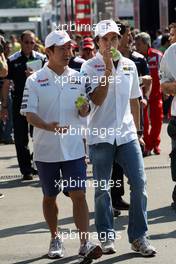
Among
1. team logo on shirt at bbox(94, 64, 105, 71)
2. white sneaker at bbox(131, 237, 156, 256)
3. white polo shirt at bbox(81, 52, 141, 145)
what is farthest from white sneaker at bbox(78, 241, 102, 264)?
team logo on shirt at bbox(94, 64, 105, 71)

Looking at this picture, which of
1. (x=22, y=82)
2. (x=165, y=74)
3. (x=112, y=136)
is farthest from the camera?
(x=22, y=82)

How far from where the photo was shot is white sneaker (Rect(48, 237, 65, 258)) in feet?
22.2

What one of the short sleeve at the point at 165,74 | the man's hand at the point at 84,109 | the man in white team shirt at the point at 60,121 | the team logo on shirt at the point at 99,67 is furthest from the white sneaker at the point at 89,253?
the short sleeve at the point at 165,74

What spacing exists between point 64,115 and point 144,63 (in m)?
3.60

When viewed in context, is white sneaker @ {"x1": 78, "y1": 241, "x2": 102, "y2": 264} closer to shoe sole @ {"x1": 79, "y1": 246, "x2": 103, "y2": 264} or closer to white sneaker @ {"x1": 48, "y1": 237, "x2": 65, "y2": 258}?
shoe sole @ {"x1": 79, "y1": 246, "x2": 103, "y2": 264}

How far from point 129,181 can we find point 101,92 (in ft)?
2.62

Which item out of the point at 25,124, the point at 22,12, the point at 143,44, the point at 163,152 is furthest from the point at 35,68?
the point at 22,12

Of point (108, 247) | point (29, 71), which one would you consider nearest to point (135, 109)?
point (108, 247)

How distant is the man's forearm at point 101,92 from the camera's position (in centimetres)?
651

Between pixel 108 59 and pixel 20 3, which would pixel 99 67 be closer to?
pixel 108 59

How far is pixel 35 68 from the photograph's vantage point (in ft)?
34.3

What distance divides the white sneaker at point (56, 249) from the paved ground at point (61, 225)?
2.4 inches

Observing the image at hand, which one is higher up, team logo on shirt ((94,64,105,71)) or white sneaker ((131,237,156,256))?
team logo on shirt ((94,64,105,71))

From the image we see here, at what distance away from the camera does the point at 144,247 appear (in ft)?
21.9
